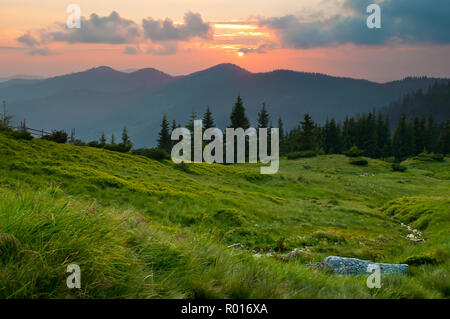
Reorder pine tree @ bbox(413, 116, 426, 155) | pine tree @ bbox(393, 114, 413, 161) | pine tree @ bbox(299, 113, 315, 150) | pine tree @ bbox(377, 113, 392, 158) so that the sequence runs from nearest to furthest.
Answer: pine tree @ bbox(299, 113, 315, 150), pine tree @ bbox(393, 114, 413, 161), pine tree @ bbox(413, 116, 426, 155), pine tree @ bbox(377, 113, 392, 158)

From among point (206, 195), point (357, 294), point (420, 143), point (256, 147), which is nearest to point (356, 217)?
point (206, 195)

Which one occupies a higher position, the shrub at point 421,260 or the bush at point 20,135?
the bush at point 20,135

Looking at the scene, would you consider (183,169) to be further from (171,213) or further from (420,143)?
(420,143)

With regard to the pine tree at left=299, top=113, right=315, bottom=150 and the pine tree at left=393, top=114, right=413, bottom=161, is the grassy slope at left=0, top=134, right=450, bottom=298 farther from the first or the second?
the pine tree at left=393, top=114, right=413, bottom=161

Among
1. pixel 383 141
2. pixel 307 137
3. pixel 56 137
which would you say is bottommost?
pixel 383 141

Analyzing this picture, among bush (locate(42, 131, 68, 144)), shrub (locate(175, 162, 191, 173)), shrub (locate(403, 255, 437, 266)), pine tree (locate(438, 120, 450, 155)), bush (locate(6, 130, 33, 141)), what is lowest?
pine tree (locate(438, 120, 450, 155))

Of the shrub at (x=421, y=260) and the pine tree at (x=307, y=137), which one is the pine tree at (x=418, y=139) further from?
the shrub at (x=421, y=260)

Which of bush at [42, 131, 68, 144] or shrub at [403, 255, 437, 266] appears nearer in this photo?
shrub at [403, 255, 437, 266]

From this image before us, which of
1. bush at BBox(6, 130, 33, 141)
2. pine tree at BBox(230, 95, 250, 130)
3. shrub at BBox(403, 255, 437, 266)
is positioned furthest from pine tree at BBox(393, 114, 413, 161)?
shrub at BBox(403, 255, 437, 266)

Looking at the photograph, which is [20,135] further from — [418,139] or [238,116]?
[418,139]

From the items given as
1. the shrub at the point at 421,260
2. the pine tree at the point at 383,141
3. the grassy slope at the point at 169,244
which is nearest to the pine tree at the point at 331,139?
the pine tree at the point at 383,141

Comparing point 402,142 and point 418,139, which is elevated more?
point 418,139

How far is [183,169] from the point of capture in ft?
129

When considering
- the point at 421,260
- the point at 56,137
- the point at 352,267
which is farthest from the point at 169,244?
the point at 56,137
